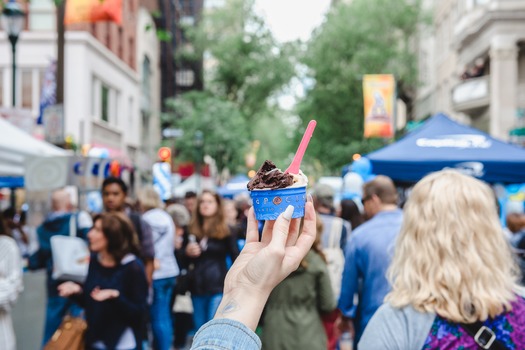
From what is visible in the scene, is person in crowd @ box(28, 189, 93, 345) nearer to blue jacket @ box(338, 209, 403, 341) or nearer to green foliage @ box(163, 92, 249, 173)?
blue jacket @ box(338, 209, 403, 341)

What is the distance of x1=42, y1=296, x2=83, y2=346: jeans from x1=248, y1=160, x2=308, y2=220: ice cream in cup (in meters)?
5.87

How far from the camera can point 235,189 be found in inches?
1095

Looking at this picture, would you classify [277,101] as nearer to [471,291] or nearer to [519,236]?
[519,236]

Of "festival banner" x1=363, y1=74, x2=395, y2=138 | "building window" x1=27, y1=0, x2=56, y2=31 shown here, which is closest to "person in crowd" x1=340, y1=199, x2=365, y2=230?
"festival banner" x1=363, y1=74, x2=395, y2=138

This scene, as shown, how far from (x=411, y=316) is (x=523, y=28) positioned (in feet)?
102

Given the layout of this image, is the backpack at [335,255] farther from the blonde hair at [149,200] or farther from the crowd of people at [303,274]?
the blonde hair at [149,200]

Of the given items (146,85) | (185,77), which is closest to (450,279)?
(146,85)

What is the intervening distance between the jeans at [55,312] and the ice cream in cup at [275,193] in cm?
587

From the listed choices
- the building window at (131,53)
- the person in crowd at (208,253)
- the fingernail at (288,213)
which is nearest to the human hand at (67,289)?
the person in crowd at (208,253)

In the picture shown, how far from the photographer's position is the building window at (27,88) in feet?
92.5

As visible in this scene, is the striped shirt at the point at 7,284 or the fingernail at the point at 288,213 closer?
the fingernail at the point at 288,213

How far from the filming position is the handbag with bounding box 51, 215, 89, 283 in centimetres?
718

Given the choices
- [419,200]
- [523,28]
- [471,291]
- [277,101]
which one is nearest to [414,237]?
[419,200]

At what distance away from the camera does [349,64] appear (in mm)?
39750
